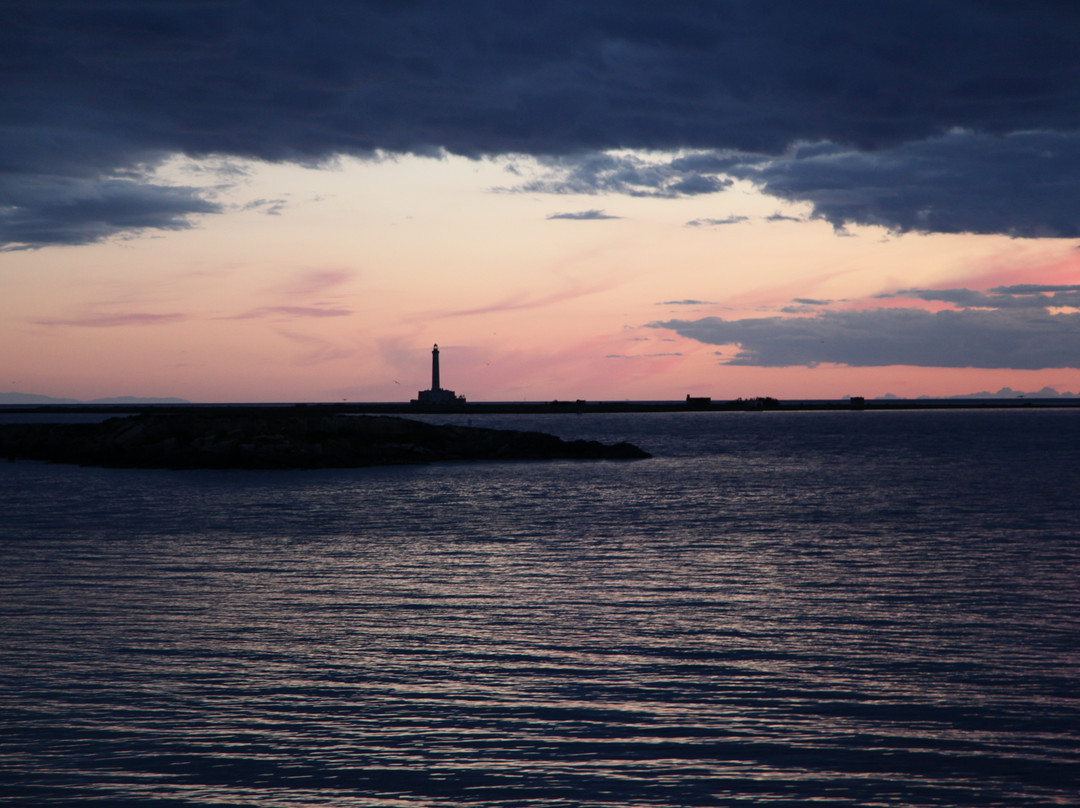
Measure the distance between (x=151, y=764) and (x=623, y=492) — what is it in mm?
34819

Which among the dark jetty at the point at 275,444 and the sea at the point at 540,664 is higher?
the dark jetty at the point at 275,444

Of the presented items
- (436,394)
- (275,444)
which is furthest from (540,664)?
(436,394)

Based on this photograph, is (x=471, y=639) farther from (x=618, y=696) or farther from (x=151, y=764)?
(x=151, y=764)

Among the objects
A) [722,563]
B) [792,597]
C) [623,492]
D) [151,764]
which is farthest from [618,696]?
[623,492]

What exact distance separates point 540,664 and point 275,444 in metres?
51.3

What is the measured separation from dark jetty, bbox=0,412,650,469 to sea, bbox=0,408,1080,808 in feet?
99.8

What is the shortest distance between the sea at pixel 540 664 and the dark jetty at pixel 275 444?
99.8ft

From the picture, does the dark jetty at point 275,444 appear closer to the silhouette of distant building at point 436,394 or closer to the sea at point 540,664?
the sea at point 540,664

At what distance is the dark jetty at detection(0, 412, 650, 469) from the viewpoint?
60.3 meters

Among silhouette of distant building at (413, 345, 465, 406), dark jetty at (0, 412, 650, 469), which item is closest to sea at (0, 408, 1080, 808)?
dark jetty at (0, 412, 650, 469)

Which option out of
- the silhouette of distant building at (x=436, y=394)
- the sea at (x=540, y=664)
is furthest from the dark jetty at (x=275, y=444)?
the silhouette of distant building at (x=436, y=394)

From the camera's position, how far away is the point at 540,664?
496 inches

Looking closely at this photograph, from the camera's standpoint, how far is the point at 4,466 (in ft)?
212

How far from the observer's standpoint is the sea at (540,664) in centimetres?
866
